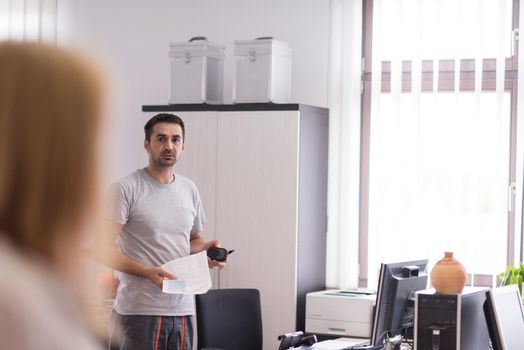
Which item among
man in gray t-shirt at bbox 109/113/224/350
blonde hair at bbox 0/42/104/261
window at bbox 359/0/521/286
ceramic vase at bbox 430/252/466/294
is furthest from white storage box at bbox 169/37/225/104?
blonde hair at bbox 0/42/104/261

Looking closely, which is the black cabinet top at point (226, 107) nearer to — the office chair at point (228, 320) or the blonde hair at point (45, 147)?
the office chair at point (228, 320)

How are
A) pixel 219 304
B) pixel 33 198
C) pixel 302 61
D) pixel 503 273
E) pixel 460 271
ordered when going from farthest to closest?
pixel 302 61 < pixel 503 273 < pixel 219 304 < pixel 460 271 < pixel 33 198

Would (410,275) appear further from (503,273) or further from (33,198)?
(33,198)

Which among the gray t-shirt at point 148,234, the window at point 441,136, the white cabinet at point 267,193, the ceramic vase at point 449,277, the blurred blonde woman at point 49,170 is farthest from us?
the white cabinet at point 267,193

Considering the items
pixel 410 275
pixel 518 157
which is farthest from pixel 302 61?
pixel 410 275

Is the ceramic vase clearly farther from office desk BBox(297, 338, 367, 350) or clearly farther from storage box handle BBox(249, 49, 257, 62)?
storage box handle BBox(249, 49, 257, 62)

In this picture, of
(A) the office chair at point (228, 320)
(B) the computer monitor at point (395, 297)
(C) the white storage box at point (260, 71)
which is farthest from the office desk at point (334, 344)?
(C) the white storage box at point (260, 71)

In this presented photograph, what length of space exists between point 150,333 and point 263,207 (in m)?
1.73

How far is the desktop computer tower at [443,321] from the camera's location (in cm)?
321

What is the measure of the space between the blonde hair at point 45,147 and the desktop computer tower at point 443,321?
2628 millimetres

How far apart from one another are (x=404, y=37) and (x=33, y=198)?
4.94 m

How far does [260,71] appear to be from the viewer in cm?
545

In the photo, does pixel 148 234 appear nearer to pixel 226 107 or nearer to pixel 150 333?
pixel 150 333

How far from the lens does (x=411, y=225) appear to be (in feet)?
17.7
